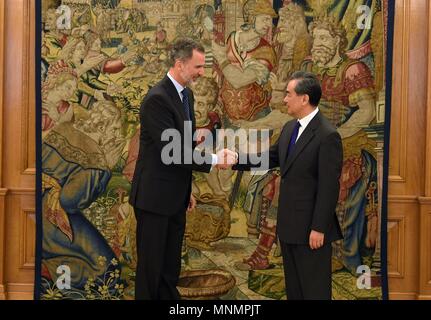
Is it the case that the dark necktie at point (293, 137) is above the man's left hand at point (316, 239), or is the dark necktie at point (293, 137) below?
above

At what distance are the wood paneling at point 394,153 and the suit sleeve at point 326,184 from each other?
55.5 inches

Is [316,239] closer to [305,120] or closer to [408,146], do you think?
[305,120]

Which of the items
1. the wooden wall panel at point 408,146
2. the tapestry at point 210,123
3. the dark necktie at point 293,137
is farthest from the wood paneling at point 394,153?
the dark necktie at point 293,137

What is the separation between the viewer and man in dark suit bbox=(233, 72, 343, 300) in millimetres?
3475

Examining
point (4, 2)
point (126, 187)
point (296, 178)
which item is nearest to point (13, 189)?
point (126, 187)

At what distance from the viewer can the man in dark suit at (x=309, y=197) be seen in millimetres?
3475

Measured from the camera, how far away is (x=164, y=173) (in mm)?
3812

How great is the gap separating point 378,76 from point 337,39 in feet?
1.33

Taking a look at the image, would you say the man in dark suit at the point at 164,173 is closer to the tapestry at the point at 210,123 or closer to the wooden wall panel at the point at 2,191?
the tapestry at the point at 210,123

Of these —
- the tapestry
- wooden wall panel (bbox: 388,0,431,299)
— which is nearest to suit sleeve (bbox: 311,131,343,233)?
the tapestry

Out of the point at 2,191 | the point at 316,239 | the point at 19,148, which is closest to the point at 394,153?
the point at 316,239

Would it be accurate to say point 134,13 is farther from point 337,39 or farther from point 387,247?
point 387,247

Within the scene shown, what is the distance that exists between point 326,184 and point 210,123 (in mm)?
1517

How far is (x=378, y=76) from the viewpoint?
15.3 ft
